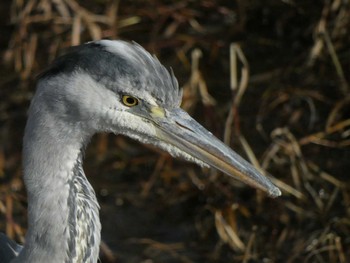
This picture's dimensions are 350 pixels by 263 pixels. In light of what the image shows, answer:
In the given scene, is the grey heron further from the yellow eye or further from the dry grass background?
the dry grass background

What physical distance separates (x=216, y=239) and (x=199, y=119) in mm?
797

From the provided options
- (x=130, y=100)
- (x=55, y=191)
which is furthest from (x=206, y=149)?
(x=55, y=191)

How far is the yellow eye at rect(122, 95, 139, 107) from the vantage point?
2.92 meters

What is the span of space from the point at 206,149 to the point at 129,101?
29cm

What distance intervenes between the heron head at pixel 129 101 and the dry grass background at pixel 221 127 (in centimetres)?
124

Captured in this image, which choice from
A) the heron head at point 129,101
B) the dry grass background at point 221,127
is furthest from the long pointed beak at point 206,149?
the dry grass background at point 221,127

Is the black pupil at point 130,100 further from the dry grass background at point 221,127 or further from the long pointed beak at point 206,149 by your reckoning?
the dry grass background at point 221,127

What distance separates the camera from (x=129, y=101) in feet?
9.62

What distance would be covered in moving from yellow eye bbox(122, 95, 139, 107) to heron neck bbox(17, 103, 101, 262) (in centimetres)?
15

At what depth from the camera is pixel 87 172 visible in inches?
194

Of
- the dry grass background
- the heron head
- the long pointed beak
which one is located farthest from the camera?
the dry grass background

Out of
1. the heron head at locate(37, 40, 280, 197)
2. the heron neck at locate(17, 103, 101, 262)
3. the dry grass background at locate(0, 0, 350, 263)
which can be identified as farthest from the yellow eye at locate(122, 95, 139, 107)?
the dry grass background at locate(0, 0, 350, 263)

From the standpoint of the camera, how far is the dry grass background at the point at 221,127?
444cm

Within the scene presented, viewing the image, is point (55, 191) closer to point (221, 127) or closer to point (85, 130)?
point (85, 130)
